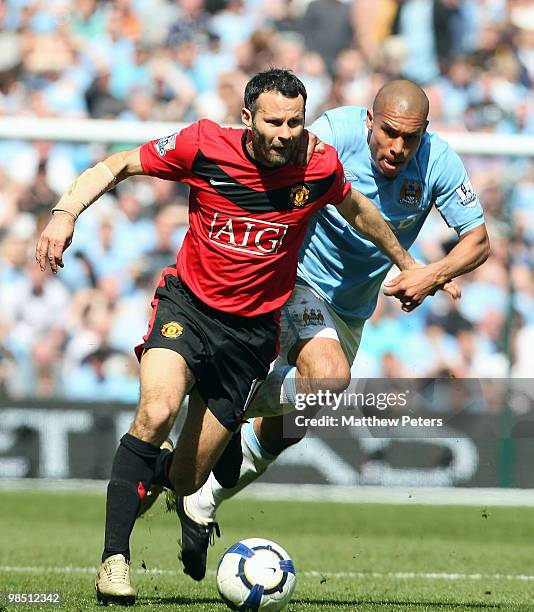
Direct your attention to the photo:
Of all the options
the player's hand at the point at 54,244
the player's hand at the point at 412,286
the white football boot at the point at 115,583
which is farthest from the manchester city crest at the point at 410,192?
the white football boot at the point at 115,583

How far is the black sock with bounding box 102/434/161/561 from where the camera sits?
4.88 meters

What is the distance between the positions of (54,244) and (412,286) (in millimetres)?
1719

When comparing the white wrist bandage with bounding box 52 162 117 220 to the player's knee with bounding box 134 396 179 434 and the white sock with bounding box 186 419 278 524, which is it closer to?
the player's knee with bounding box 134 396 179 434

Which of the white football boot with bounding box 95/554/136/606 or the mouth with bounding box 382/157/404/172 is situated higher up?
the mouth with bounding box 382/157/404/172

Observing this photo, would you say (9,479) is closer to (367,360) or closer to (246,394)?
(367,360)

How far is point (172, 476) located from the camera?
566 cm

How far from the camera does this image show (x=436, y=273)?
5535 millimetres

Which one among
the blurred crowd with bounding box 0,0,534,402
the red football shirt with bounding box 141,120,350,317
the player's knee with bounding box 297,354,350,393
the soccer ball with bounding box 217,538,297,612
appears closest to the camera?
the soccer ball with bounding box 217,538,297,612

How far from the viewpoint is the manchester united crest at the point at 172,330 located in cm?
521

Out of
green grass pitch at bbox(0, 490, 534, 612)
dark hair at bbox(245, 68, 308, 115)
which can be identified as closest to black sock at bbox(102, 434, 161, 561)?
green grass pitch at bbox(0, 490, 534, 612)

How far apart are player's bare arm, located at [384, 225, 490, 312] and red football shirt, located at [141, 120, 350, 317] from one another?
19.4 inches

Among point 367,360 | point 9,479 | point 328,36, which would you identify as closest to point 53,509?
point 9,479

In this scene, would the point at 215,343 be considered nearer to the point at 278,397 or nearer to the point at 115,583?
the point at 278,397

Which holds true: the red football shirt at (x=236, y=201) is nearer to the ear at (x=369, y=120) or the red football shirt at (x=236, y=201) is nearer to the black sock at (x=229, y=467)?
the ear at (x=369, y=120)
